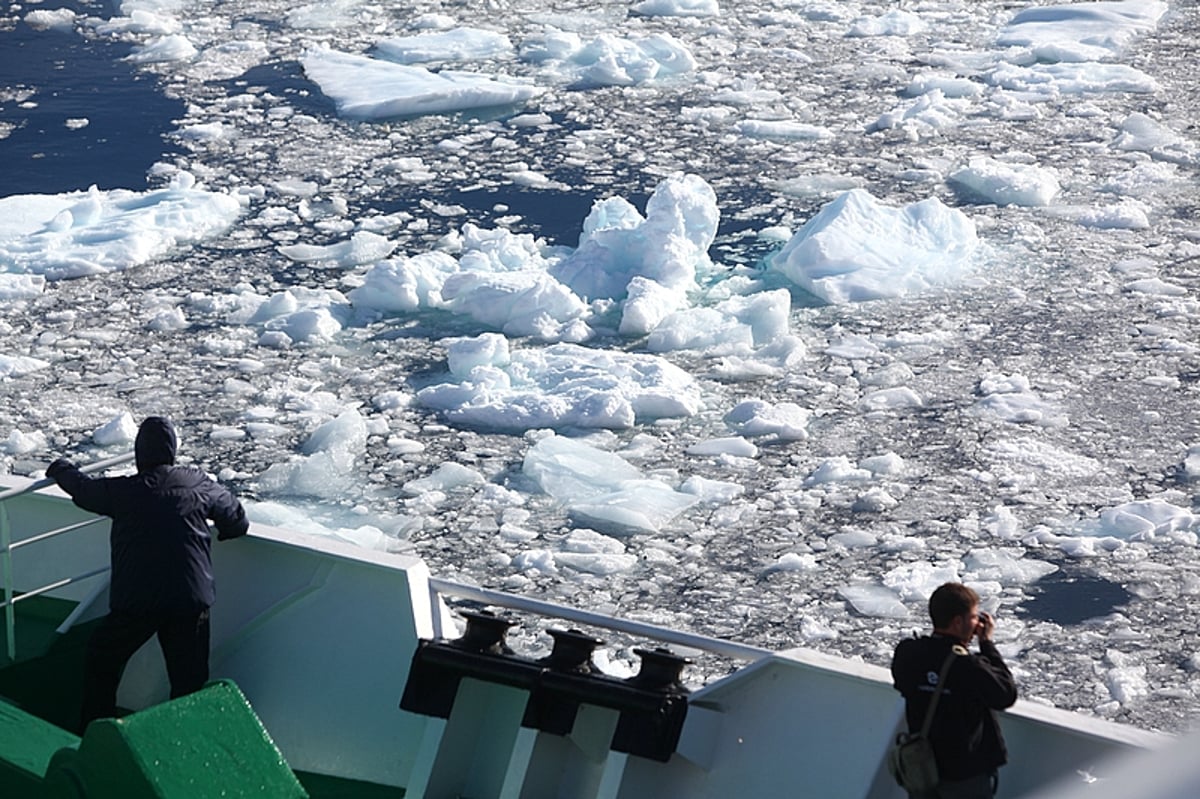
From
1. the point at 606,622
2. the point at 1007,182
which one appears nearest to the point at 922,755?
the point at 606,622

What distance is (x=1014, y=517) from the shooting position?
6789 millimetres

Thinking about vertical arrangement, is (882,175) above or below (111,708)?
below

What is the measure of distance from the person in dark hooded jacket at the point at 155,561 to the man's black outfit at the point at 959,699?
184 centimetres

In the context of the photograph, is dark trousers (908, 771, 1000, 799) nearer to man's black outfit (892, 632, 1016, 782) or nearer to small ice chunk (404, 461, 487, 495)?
man's black outfit (892, 632, 1016, 782)

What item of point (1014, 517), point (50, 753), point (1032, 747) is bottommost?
point (1014, 517)

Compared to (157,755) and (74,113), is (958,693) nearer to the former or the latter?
(157,755)

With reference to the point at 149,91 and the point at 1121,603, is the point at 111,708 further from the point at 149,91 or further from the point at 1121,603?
the point at 149,91

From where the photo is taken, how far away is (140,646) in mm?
4164

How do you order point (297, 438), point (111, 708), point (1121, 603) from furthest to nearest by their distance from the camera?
point (297, 438), point (1121, 603), point (111, 708)

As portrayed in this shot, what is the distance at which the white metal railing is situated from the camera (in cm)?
372

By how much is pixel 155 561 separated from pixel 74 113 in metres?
10.1

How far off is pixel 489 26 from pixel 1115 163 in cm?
649

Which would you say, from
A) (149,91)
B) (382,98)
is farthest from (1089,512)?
(149,91)

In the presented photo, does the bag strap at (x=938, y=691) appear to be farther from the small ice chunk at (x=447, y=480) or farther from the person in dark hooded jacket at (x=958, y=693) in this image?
the small ice chunk at (x=447, y=480)
